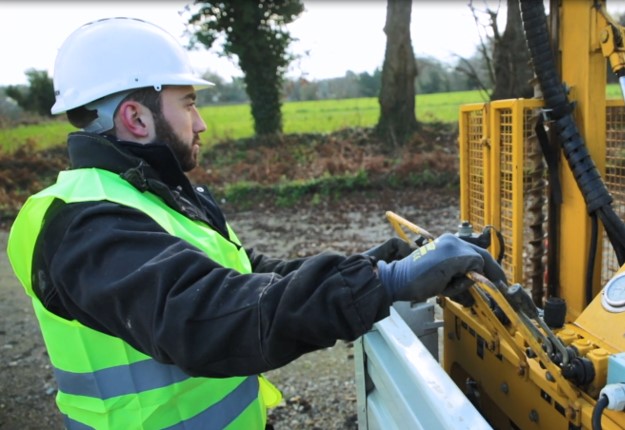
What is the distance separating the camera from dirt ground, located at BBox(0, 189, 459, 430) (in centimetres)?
371

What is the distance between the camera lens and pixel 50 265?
4.37 feet

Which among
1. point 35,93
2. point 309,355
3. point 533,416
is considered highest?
point 35,93

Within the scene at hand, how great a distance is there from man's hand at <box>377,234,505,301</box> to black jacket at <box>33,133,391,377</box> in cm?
5

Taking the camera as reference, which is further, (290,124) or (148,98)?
(290,124)

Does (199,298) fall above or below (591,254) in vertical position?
above

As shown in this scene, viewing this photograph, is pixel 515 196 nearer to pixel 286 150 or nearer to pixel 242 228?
pixel 242 228

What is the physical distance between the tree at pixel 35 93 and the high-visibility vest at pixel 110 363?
75.8ft

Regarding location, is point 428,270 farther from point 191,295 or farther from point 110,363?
point 110,363

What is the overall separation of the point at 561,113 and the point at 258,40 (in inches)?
520

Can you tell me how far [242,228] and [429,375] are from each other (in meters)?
7.87

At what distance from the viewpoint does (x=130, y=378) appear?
1.45m

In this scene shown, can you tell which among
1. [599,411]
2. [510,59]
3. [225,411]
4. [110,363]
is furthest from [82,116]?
[510,59]

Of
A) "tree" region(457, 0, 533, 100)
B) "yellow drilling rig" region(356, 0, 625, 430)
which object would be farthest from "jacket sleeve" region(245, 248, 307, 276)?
"tree" region(457, 0, 533, 100)

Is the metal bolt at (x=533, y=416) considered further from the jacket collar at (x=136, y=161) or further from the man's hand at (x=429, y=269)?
the jacket collar at (x=136, y=161)
